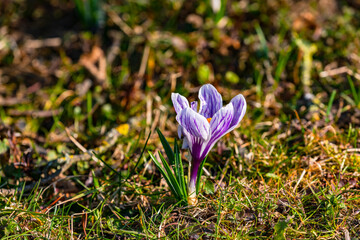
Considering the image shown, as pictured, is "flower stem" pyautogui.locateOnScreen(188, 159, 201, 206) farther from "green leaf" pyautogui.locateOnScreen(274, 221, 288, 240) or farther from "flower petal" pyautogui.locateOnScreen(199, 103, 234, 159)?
"green leaf" pyautogui.locateOnScreen(274, 221, 288, 240)

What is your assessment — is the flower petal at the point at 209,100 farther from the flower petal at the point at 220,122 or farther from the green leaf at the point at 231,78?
the green leaf at the point at 231,78

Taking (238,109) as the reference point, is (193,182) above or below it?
below

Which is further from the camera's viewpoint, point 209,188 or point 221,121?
point 209,188

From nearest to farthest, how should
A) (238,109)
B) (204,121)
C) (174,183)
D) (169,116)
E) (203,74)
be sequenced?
(204,121) → (238,109) → (174,183) → (169,116) → (203,74)

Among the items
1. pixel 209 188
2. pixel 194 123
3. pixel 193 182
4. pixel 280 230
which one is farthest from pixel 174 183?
pixel 280 230

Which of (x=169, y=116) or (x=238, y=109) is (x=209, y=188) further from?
(x=169, y=116)

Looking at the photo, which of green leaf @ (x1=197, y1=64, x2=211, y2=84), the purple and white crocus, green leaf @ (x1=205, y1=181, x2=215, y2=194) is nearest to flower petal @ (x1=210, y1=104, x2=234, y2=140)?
the purple and white crocus
